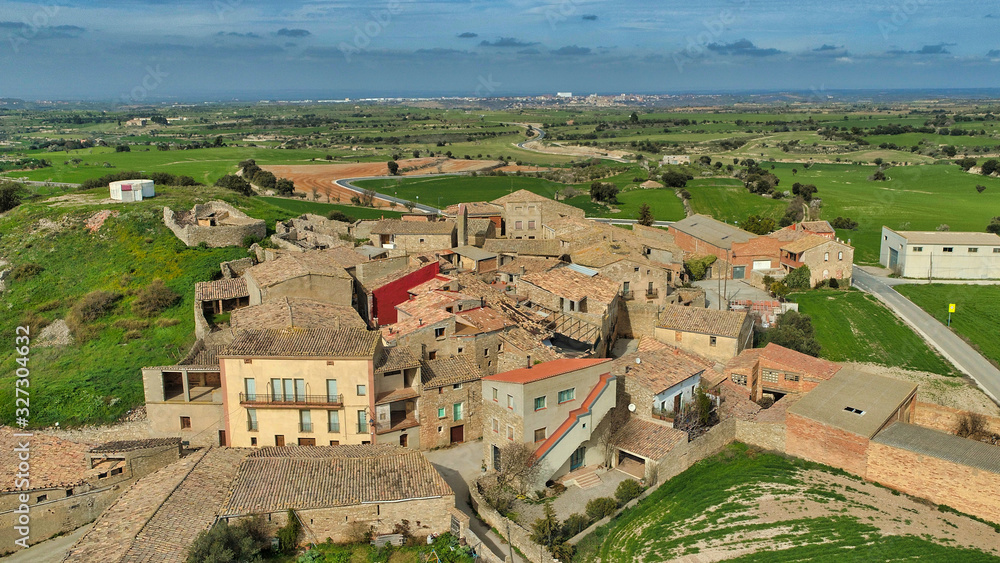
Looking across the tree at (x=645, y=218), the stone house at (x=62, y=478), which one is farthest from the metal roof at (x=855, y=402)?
the tree at (x=645, y=218)

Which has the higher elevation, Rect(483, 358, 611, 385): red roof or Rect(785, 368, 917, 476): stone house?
Rect(483, 358, 611, 385): red roof

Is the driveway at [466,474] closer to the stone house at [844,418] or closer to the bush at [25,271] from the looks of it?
the stone house at [844,418]

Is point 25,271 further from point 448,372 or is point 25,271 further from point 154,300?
point 448,372

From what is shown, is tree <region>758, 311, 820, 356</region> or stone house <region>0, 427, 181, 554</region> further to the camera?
tree <region>758, 311, 820, 356</region>

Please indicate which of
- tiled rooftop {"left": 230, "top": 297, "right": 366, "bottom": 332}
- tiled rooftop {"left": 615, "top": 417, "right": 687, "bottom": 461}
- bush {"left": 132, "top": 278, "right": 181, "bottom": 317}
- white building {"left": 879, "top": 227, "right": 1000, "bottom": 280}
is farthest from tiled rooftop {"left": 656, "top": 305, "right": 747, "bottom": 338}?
white building {"left": 879, "top": 227, "right": 1000, "bottom": 280}

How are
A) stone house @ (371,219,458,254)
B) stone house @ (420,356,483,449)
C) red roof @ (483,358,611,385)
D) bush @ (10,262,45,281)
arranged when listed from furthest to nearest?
→ stone house @ (371,219,458,254), bush @ (10,262,45,281), stone house @ (420,356,483,449), red roof @ (483,358,611,385)

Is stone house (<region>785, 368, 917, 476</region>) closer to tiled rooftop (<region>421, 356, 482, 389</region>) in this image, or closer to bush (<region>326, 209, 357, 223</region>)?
tiled rooftop (<region>421, 356, 482, 389</region>)

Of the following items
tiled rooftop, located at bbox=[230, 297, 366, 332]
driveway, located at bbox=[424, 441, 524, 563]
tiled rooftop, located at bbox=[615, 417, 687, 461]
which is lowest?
driveway, located at bbox=[424, 441, 524, 563]

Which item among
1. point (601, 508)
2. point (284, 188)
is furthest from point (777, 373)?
point (284, 188)
